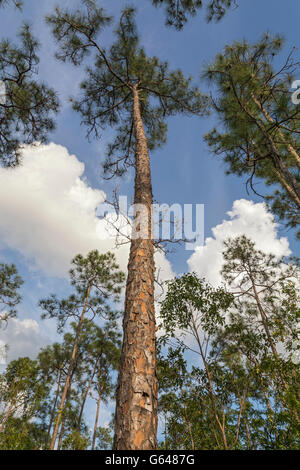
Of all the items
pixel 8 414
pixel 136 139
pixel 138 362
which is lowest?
pixel 8 414

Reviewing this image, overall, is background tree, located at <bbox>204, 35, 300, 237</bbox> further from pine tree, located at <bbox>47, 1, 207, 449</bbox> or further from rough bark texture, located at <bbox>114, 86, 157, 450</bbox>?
rough bark texture, located at <bbox>114, 86, 157, 450</bbox>

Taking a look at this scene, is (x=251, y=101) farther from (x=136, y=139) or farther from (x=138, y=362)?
(x=138, y=362)

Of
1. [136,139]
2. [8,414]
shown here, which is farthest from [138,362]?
[8,414]

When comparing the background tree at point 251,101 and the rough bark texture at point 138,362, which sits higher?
the background tree at point 251,101

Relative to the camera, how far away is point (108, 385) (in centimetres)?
1302

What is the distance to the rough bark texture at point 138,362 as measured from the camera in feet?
5.13

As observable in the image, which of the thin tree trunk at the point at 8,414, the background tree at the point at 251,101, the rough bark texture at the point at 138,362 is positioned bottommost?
the thin tree trunk at the point at 8,414

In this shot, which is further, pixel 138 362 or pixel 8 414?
pixel 8 414

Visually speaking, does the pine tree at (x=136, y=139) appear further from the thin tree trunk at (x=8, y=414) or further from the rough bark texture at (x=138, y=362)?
the thin tree trunk at (x=8, y=414)

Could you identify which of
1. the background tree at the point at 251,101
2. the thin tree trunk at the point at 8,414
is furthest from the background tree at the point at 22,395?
the background tree at the point at 251,101

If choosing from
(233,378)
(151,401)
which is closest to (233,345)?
(233,378)

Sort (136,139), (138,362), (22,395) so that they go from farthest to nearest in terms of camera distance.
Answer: (22,395) → (136,139) → (138,362)

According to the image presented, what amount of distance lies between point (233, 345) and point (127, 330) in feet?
14.3

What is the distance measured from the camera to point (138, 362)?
193 cm
